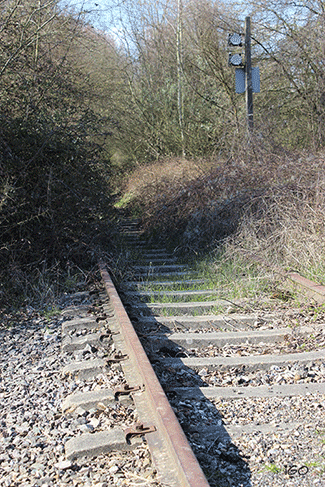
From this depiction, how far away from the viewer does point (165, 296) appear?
18.2 feet

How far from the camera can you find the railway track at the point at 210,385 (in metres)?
2.37

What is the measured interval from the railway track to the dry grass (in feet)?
3.81

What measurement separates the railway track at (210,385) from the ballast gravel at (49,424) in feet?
0.24

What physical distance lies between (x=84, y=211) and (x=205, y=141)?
1146 centimetres

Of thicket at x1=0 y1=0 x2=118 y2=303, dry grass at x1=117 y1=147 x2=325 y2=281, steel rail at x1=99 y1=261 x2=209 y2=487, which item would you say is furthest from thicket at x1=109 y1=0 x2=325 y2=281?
steel rail at x1=99 y1=261 x2=209 y2=487

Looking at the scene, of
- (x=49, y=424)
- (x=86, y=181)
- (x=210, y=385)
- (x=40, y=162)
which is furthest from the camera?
(x=86, y=181)

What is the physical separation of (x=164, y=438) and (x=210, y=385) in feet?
3.94

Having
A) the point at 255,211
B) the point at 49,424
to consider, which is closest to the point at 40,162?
the point at 255,211

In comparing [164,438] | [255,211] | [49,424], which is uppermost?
[255,211]

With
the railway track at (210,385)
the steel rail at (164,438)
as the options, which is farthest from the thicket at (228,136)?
the steel rail at (164,438)

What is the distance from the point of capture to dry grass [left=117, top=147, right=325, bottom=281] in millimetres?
6277

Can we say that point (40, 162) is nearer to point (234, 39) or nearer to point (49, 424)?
point (49, 424)

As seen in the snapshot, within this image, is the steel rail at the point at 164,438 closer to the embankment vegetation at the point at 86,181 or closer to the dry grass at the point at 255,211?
the embankment vegetation at the point at 86,181

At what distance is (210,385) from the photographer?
11.4ft
